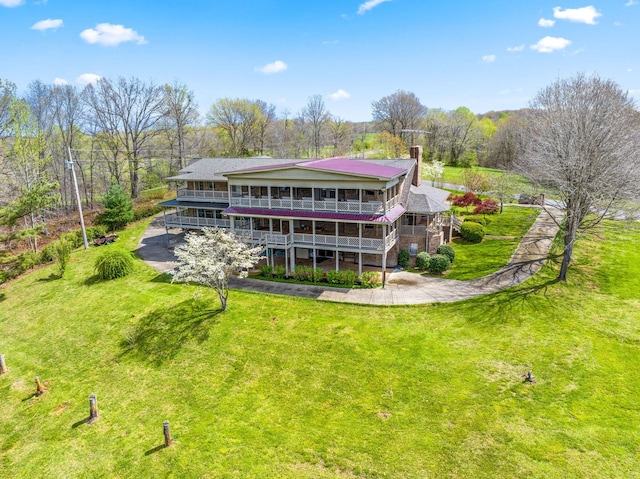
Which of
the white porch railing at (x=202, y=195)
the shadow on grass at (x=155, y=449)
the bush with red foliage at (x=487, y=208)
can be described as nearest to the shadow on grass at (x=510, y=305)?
the shadow on grass at (x=155, y=449)

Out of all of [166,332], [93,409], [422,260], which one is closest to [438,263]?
[422,260]

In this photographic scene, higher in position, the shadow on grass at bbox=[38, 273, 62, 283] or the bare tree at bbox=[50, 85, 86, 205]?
the bare tree at bbox=[50, 85, 86, 205]

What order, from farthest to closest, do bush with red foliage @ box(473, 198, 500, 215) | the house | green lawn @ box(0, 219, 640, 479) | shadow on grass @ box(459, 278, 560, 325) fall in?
bush with red foliage @ box(473, 198, 500, 215) < the house < shadow on grass @ box(459, 278, 560, 325) < green lawn @ box(0, 219, 640, 479)

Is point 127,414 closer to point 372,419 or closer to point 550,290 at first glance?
point 372,419

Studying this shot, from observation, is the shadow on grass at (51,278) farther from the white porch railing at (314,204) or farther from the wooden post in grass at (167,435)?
the wooden post in grass at (167,435)

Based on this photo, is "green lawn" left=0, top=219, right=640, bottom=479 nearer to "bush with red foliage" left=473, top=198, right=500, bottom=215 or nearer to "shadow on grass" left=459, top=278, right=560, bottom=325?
"shadow on grass" left=459, top=278, right=560, bottom=325

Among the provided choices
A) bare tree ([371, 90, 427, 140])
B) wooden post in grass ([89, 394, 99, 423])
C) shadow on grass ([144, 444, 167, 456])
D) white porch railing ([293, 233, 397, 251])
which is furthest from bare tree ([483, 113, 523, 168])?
wooden post in grass ([89, 394, 99, 423])
